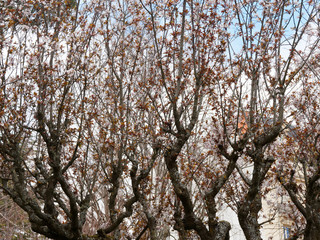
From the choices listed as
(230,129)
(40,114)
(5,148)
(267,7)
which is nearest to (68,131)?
(40,114)

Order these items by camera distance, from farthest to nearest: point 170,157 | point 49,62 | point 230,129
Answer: point 230,129, point 49,62, point 170,157

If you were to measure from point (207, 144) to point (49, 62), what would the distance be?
4.56 metres

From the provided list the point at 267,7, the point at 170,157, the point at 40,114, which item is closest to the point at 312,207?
the point at 170,157

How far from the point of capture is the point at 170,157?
7.03 meters

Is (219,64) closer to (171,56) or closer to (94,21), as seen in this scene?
(171,56)

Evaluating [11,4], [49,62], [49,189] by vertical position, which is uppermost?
[11,4]

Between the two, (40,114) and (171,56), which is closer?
(40,114)

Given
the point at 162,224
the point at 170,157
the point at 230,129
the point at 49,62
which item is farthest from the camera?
the point at 162,224

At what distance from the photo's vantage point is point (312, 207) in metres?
7.97

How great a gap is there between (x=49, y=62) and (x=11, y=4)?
1262 mm

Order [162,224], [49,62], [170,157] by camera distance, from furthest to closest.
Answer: [162,224]
[49,62]
[170,157]

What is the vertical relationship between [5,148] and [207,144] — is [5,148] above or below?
below

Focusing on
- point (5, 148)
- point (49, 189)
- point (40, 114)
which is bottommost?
point (49, 189)

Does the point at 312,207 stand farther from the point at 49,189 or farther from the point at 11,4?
the point at 11,4
